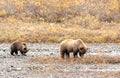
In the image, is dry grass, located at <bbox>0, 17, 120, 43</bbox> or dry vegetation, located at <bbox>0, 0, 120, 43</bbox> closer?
dry grass, located at <bbox>0, 17, 120, 43</bbox>

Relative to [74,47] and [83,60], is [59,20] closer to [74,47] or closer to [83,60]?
[74,47]

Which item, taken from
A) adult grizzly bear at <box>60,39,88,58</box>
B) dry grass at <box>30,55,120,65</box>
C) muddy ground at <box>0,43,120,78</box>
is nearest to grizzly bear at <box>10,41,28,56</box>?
muddy ground at <box>0,43,120,78</box>

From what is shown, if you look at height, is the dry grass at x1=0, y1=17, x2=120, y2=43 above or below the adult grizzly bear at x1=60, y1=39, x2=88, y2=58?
below

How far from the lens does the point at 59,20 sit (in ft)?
138

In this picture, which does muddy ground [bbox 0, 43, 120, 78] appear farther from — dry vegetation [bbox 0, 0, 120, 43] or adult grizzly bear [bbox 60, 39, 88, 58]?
dry vegetation [bbox 0, 0, 120, 43]

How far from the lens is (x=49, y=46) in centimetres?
3131

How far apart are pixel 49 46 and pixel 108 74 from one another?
13.8m

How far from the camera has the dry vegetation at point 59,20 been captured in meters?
35.1

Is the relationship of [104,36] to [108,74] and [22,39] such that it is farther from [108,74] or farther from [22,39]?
[108,74]

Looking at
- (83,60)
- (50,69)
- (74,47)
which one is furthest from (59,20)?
(50,69)

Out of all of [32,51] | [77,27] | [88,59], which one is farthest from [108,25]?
[88,59]

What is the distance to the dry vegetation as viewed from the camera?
35125 millimetres

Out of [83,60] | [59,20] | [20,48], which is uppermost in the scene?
[83,60]

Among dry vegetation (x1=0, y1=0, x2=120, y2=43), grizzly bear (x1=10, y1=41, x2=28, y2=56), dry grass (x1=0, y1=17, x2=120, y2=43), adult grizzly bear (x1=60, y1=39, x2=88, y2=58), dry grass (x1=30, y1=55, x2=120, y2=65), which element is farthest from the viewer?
dry vegetation (x1=0, y1=0, x2=120, y2=43)
